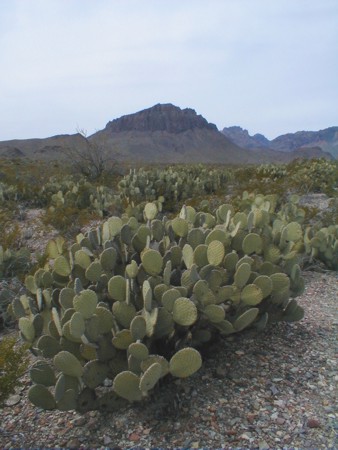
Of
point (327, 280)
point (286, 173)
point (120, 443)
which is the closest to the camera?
point (120, 443)

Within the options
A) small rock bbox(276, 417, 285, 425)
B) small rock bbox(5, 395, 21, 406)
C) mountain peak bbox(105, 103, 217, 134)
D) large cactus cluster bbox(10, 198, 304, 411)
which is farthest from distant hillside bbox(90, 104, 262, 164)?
small rock bbox(276, 417, 285, 425)

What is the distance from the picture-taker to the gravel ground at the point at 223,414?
2.16 metres

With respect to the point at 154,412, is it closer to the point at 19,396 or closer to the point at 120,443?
the point at 120,443

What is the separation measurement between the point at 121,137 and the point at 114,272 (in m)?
120

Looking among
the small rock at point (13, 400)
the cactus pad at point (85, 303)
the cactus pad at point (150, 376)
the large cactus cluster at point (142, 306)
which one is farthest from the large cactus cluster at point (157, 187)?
the cactus pad at point (150, 376)

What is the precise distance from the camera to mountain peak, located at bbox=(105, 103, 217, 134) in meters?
128

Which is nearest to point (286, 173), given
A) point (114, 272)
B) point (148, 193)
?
point (148, 193)

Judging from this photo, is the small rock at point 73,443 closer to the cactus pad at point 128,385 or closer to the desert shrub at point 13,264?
the cactus pad at point 128,385

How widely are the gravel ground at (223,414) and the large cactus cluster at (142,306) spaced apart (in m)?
0.14

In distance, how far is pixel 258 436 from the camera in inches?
84.5

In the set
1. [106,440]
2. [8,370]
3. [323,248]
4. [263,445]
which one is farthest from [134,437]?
[323,248]

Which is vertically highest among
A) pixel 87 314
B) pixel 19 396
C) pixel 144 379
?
pixel 87 314

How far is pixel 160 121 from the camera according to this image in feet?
427

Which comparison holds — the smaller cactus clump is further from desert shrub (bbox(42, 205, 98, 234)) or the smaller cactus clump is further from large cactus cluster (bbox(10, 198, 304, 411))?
desert shrub (bbox(42, 205, 98, 234))
